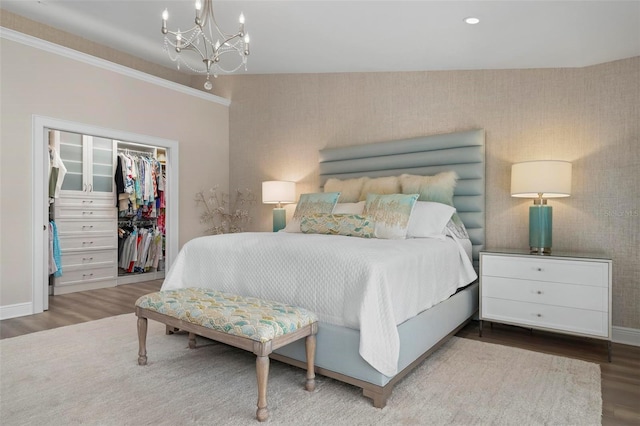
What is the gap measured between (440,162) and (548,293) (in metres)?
1.47

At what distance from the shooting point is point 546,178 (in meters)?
2.88

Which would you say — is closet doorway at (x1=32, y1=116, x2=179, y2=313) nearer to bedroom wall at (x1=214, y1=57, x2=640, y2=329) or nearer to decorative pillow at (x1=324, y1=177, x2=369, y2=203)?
bedroom wall at (x1=214, y1=57, x2=640, y2=329)

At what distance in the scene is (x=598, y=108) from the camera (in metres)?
3.01

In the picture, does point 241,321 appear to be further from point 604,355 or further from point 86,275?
point 86,275

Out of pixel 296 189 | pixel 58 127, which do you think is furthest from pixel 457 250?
pixel 58 127

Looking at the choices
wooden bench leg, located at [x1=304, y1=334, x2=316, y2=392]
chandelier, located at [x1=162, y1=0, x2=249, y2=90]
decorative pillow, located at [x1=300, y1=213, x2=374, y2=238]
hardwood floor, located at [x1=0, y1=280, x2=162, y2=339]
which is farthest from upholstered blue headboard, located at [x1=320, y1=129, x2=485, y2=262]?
hardwood floor, located at [x1=0, y1=280, x2=162, y2=339]

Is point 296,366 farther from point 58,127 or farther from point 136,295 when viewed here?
point 58,127

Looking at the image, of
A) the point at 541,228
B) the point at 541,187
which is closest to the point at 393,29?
the point at 541,187

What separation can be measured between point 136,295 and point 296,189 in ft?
7.40

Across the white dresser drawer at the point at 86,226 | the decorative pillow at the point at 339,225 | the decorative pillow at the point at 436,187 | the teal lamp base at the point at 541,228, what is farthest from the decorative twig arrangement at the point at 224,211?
the teal lamp base at the point at 541,228

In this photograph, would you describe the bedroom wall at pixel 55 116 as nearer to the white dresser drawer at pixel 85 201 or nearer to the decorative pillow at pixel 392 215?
the white dresser drawer at pixel 85 201

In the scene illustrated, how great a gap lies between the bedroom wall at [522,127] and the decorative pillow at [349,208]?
905 mm

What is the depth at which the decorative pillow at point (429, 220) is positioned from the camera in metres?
3.10

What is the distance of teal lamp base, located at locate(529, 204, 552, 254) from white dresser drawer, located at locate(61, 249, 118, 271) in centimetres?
489
